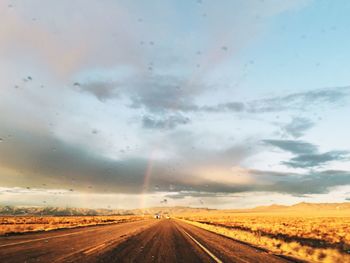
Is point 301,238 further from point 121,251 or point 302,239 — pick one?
point 121,251

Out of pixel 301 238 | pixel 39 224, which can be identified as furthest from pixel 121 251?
pixel 39 224

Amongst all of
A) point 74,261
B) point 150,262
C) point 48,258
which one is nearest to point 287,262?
point 150,262

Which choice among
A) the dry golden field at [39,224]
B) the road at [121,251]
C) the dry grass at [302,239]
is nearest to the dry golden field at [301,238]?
the dry grass at [302,239]

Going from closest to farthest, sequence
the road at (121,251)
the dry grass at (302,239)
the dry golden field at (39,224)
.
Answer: the road at (121,251), the dry grass at (302,239), the dry golden field at (39,224)

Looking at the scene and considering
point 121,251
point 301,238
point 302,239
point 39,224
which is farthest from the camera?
point 39,224

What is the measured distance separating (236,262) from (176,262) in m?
1.99

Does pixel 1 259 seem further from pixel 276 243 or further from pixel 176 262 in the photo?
pixel 276 243

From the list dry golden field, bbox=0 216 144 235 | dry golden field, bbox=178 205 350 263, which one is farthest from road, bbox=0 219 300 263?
dry golden field, bbox=0 216 144 235

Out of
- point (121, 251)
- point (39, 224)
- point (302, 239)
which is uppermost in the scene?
point (39, 224)

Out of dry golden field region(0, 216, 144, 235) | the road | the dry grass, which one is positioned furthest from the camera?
dry golden field region(0, 216, 144, 235)

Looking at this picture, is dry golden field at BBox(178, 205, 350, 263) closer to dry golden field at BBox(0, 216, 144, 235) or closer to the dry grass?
the dry grass

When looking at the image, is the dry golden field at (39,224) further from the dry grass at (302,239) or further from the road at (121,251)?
the dry grass at (302,239)

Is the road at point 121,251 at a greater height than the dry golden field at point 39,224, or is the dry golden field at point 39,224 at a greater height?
the dry golden field at point 39,224

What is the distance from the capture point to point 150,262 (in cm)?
1006
